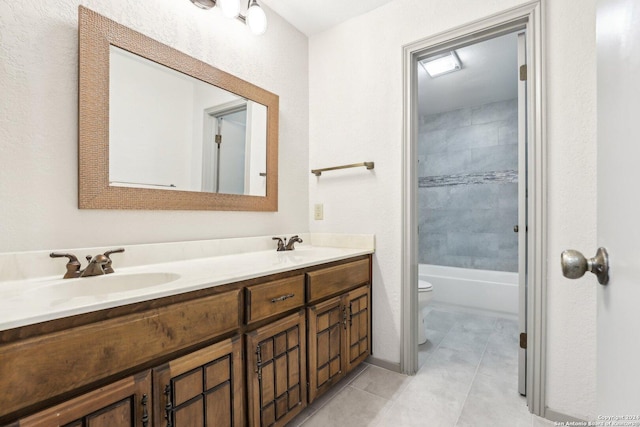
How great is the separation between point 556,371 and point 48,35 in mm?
2626

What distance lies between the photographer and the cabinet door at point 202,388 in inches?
35.3

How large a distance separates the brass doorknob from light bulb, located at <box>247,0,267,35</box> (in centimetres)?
182

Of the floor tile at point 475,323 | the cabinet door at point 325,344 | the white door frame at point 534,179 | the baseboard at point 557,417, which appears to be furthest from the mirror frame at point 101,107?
the floor tile at point 475,323

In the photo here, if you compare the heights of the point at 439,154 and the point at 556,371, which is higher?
the point at 439,154

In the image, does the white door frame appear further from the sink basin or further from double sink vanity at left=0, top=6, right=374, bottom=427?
the sink basin

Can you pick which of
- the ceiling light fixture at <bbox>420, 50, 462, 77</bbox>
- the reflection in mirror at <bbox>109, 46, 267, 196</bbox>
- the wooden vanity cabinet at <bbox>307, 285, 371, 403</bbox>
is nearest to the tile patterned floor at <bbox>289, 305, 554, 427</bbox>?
the wooden vanity cabinet at <bbox>307, 285, 371, 403</bbox>

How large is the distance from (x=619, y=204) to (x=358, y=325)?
5.23ft

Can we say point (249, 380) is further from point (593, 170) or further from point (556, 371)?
point (593, 170)

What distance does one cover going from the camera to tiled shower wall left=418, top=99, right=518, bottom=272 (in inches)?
134

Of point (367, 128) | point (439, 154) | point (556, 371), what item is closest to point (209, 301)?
point (367, 128)

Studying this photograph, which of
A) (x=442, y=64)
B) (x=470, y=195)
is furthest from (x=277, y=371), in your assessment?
(x=470, y=195)

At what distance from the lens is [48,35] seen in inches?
44.9

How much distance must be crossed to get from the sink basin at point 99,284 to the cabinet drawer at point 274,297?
1.00ft

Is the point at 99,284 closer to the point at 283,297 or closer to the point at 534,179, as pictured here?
the point at 283,297
